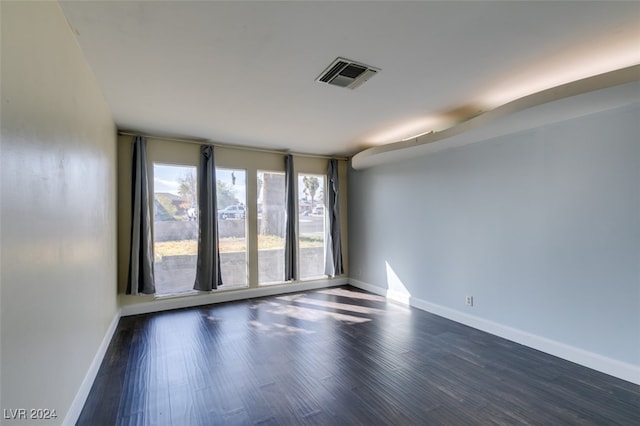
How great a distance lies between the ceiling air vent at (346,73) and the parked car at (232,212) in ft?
10.0

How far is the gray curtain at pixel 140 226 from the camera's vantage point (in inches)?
159

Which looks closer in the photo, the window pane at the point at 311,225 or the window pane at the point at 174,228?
the window pane at the point at 174,228

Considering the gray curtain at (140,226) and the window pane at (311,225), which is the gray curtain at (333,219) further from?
the gray curtain at (140,226)

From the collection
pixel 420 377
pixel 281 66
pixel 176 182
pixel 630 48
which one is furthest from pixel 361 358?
pixel 176 182

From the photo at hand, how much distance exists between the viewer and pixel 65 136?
5.99ft

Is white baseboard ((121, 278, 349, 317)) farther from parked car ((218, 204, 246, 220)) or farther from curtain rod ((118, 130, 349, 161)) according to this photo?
curtain rod ((118, 130, 349, 161))

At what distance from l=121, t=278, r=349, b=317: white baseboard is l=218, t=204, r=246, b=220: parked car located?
128 cm

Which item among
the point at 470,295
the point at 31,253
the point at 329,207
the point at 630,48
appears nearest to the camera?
the point at 31,253

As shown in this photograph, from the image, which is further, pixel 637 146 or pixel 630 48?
pixel 637 146

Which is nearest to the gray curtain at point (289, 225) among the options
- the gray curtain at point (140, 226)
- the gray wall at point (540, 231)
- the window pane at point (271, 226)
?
the window pane at point (271, 226)

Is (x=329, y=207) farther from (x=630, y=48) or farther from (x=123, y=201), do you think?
(x=630, y=48)

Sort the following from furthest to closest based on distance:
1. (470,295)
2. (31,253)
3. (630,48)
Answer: (470,295), (630,48), (31,253)

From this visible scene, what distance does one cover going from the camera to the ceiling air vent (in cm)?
235

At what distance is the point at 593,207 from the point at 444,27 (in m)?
2.23
